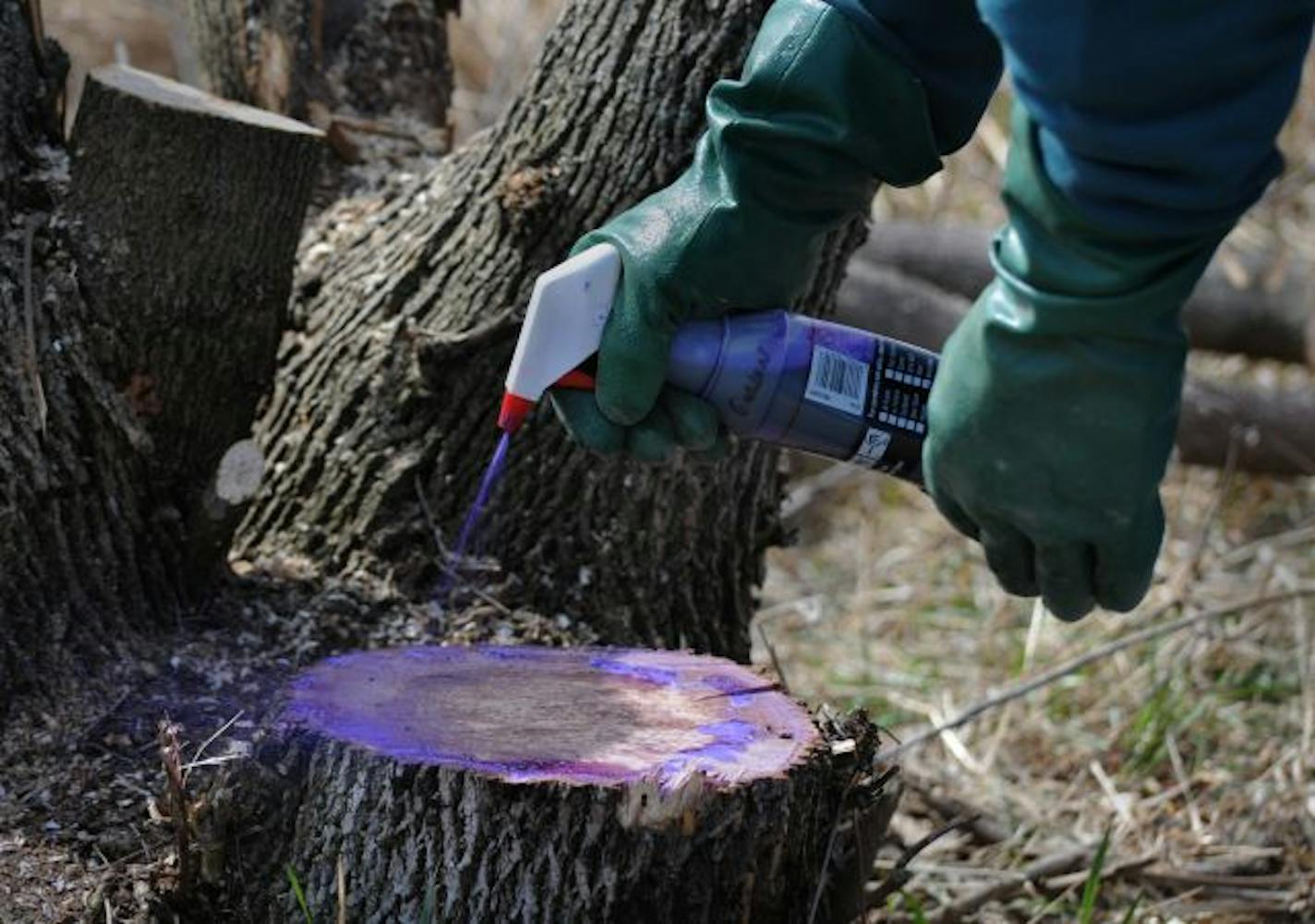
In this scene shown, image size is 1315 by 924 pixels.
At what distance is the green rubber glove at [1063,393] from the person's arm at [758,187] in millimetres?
387

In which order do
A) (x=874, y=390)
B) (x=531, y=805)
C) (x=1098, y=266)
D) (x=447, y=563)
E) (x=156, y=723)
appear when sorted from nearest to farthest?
(x=1098, y=266) → (x=531, y=805) → (x=874, y=390) → (x=156, y=723) → (x=447, y=563)

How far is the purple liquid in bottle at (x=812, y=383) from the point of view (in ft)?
7.43

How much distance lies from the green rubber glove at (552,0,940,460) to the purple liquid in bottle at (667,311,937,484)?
3 cm

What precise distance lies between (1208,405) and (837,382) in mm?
3032

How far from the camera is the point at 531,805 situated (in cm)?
209

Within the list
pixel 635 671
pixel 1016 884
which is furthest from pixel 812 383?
pixel 1016 884

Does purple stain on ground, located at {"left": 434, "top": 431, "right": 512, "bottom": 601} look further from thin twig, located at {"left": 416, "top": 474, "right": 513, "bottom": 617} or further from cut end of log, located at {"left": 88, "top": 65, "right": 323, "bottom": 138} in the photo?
cut end of log, located at {"left": 88, "top": 65, "right": 323, "bottom": 138}

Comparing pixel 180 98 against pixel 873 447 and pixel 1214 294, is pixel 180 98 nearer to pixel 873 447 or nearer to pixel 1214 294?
pixel 873 447

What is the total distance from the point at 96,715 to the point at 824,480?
2.80 meters

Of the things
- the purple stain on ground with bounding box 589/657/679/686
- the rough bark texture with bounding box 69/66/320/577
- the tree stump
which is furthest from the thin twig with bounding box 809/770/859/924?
the rough bark texture with bounding box 69/66/320/577

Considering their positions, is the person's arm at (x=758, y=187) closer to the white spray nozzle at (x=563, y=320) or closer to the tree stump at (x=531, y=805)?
the white spray nozzle at (x=563, y=320)

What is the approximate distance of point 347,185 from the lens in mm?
3225

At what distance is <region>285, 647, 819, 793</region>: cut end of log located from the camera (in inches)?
84.3

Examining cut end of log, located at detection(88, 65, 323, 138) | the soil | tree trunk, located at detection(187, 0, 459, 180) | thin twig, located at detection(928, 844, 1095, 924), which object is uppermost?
tree trunk, located at detection(187, 0, 459, 180)
